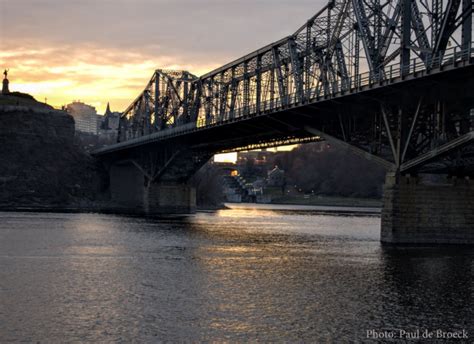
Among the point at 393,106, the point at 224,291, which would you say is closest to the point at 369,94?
the point at 393,106

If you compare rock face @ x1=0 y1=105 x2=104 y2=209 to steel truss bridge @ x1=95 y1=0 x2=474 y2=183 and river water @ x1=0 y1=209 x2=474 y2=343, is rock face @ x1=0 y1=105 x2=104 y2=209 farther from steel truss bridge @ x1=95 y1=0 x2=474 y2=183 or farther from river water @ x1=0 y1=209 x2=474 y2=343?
river water @ x1=0 y1=209 x2=474 y2=343

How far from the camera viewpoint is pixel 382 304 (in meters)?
29.1

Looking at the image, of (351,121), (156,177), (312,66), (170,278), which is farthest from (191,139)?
(170,278)

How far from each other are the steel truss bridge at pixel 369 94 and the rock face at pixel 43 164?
156ft

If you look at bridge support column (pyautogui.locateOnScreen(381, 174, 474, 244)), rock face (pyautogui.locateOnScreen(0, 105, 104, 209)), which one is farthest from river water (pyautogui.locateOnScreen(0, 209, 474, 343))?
rock face (pyautogui.locateOnScreen(0, 105, 104, 209))

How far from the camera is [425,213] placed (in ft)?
177

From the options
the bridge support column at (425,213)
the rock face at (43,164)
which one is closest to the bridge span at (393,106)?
the bridge support column at (425,213)

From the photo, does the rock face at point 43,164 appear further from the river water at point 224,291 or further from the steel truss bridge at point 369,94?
the river water at point 224,291

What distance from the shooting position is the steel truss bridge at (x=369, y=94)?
48531mm

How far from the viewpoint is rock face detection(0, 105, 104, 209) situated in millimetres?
135875

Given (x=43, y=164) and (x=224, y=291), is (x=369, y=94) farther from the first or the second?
(x=43, y=164)

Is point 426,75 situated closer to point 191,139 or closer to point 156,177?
point 191,139

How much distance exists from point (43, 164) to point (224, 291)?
12474 cm

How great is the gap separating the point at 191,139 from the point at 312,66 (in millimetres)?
37118
